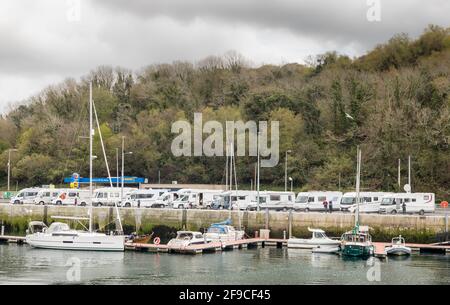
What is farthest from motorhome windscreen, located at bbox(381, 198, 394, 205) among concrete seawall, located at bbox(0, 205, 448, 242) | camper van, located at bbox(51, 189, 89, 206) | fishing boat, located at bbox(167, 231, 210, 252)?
camper van, located at bbox(51, 189, 89, 206)

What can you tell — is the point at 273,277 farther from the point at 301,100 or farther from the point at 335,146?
the point at 301,100

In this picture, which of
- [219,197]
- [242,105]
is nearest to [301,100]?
[242,105]

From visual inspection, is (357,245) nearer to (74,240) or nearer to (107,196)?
(74,240)

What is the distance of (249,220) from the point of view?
66188mm

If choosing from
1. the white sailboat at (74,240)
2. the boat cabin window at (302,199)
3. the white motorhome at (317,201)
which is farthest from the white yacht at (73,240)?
the boat cabin window at (302,199)

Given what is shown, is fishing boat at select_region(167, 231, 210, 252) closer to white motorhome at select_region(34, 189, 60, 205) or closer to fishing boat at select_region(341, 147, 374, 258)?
fishing boat at select_region(341, 147, 374, 258)

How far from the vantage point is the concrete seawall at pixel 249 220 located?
60.0 m

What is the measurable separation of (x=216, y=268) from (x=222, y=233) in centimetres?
1235

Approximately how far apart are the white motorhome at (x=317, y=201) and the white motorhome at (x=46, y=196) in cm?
2481

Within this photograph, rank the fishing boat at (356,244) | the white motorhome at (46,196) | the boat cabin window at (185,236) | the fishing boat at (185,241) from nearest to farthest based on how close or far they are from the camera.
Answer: the fishing boat at (356,244)
the fishing boat at (185,241)
the boat cabin window at (185,236)
the white motorhome at (46,196)

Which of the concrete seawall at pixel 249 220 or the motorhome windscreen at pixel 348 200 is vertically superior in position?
the motorhome windscreen at pixel 348 200

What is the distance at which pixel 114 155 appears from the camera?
98500 mm

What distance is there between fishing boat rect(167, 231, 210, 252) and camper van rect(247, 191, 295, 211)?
49.5ft

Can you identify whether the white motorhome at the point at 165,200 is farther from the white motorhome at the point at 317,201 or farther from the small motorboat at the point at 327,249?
the small motorboat at the point at 327,249
